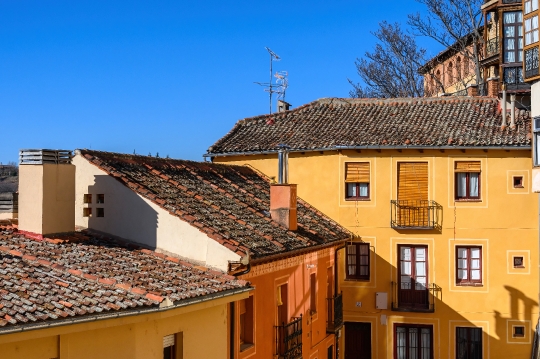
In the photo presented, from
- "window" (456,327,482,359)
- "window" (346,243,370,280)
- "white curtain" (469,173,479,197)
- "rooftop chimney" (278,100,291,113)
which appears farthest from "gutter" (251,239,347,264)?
"rooftop chimney" (278,100,291,113)

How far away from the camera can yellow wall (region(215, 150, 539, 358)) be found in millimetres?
22734

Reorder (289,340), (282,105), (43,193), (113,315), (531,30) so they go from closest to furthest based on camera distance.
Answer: (113,315) < (43,193) < (289,340) < (531,30) < (282,105)

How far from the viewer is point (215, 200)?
55.6ft

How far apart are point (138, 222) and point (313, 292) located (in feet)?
20.6

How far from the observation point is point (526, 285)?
22.7 meters

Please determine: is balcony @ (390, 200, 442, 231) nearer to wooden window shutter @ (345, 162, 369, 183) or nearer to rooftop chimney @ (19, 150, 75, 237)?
wooden window shutter @ (345, 162, 369, 183)

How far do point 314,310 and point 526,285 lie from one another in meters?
7.77

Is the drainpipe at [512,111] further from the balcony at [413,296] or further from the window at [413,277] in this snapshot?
the balcony at [413,296]

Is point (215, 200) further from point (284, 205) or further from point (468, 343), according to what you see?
point (468, 343)

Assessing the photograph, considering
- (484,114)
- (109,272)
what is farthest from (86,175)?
(484,114)

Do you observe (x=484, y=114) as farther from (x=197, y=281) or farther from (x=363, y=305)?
(x=197, y=281)

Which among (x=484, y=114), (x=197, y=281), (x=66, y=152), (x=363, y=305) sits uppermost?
(x=484, y=114)

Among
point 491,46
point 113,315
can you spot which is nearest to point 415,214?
point 491,46

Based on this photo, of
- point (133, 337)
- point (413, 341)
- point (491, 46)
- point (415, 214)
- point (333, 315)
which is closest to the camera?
point (133, 337)
